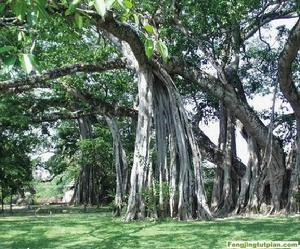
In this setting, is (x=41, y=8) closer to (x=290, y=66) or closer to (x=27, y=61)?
(x=27, y=61)

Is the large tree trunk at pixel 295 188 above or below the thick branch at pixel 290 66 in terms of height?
below

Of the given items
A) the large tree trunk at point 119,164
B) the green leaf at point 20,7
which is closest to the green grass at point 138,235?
the large tree trunk at point 119,164

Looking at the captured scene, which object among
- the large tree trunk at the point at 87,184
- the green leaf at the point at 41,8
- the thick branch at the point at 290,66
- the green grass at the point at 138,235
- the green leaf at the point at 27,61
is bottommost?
the green grass at the point at 138,235

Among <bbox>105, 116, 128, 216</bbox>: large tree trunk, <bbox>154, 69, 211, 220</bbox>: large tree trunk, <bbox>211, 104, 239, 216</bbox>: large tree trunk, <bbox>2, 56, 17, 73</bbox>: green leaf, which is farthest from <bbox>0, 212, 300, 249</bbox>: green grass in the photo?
<bbox>2, 56, 17, 73</bbox>: green leaf

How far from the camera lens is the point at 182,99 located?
9609 mm

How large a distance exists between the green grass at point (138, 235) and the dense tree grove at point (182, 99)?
3.68 feet

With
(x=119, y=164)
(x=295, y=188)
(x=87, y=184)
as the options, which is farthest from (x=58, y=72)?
(x=87, y=184)

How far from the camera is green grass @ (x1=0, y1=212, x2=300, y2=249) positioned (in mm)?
5242

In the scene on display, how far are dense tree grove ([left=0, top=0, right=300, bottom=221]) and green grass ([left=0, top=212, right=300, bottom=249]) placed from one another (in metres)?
1.12

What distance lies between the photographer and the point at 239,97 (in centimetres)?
899

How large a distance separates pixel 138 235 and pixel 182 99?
4.13m

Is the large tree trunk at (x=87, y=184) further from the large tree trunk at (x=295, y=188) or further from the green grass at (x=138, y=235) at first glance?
the green grass at (x=138, y=235)

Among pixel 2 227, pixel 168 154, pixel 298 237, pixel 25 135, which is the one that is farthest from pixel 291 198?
pixel 25 135

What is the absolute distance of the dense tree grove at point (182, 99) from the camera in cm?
803
